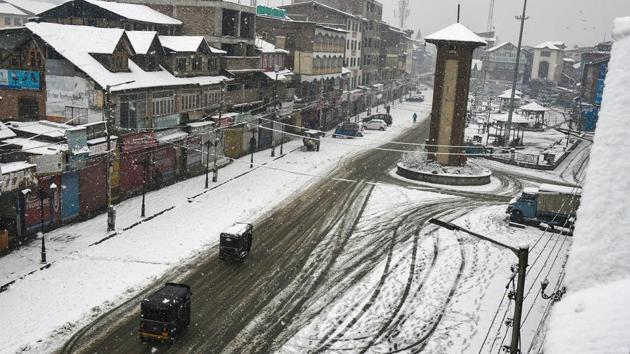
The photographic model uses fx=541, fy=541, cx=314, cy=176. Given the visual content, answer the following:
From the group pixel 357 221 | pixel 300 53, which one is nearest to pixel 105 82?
pixel 357 221

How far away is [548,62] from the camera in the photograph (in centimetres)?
14700

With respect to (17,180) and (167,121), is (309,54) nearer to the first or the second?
(167,121)

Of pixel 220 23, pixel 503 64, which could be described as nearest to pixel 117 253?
pixel 220 23

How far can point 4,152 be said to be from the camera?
29.9 m

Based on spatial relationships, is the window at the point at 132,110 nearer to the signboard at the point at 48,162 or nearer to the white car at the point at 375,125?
the signboard at the point at 48,162

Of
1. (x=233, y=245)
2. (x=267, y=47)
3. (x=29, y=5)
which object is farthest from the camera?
(x=29, y=5)

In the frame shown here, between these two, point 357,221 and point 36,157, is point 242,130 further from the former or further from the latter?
point 36,157

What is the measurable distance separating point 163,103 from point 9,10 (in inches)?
2873

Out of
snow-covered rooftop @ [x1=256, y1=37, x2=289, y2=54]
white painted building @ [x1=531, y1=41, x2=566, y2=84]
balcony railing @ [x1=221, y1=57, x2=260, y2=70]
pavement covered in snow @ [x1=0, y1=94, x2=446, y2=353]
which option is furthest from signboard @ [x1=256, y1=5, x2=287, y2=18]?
white painted building @ [x1=531, y1=41, x2=566, y2=84]

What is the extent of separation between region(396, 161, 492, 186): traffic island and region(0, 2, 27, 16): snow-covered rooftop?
80.9 meters

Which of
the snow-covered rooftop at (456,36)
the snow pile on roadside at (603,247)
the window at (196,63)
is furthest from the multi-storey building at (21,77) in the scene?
the snow pile on roadside at (603,247)

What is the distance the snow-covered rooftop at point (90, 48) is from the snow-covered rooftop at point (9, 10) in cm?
6984

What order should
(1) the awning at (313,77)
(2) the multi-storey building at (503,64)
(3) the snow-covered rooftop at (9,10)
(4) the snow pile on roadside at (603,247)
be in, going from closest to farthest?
(4) the snow pile on roadside at (603,247)
(1) the awning at (313,77)
(3) the snow-covered rooftop at (9,10)
(2) the multi-storey building at (503,64)

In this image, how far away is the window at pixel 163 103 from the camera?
135 feet
